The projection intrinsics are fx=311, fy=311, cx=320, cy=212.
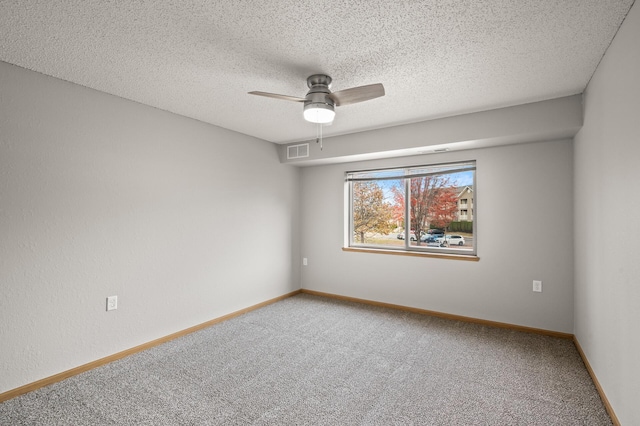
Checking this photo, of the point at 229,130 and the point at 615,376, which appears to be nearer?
the point at 615,376

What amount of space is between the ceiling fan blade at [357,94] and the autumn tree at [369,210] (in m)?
2.37

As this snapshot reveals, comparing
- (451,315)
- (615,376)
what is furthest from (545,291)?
(615,376)

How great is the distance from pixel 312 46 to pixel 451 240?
303cm

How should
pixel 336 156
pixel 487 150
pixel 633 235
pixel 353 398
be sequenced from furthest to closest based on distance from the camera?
pixel 336 156
pixel 487 150
pixel 353 398
pixel 633 235

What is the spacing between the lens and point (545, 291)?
10.9 ft

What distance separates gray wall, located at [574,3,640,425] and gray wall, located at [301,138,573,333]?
0.55 metres

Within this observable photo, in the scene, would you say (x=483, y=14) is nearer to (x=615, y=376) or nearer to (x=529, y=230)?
(x=615, y=376)

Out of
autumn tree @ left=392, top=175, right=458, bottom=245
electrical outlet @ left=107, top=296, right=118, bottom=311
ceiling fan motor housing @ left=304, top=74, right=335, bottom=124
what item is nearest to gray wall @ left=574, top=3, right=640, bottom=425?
autumn tree @ left=392, top=175, right=458, bottom=245

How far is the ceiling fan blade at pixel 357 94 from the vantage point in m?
2.12

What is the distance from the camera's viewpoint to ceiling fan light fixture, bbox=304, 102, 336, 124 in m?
2.36

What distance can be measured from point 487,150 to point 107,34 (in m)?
3.72

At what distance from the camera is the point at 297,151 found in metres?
4.54

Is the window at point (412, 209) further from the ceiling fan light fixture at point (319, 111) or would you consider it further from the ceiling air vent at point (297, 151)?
the ceiling fan light fixture at point (319, 111)

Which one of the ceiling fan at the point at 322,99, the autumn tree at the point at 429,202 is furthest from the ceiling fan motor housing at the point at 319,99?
the autumn tree at the point at 429,202
